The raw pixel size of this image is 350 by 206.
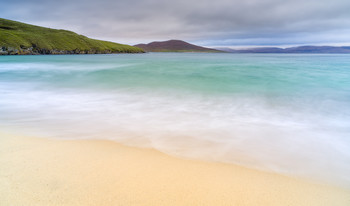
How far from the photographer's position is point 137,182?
2.71 m

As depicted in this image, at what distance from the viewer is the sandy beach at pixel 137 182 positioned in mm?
2424

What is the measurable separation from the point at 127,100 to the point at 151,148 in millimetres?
4493

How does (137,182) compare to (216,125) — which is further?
(216,125)

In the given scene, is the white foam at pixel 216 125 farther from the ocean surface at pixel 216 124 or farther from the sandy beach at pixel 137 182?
the sandy beach at pixel 137 182

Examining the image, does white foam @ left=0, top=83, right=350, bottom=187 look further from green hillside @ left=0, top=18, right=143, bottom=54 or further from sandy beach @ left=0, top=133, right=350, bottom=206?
green hillside @ left=0, top=18, right=143, bottom=54

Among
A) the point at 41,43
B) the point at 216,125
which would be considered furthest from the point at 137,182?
the point at 41,43

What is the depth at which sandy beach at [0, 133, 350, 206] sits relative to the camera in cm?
242

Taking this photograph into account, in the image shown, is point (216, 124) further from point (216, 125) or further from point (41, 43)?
point (41, 43)

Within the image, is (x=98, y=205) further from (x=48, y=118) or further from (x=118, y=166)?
(x=48, y=118)

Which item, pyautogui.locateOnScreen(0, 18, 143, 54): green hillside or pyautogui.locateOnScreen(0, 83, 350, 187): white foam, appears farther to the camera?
pyautogui.locateOnScreen(0, 18, 143, 54): green hillside

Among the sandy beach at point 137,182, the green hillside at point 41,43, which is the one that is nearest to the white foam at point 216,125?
the sandy beach at point 137,182

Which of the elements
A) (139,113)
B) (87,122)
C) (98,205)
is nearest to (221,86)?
(139,113)

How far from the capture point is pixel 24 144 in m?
3.85

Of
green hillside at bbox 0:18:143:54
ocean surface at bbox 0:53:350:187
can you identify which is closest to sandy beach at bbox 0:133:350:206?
ocean surface at bbox 0:53:350:187
